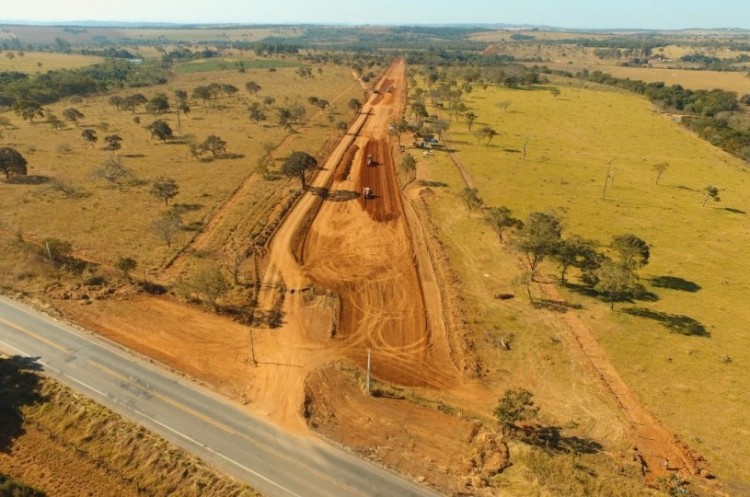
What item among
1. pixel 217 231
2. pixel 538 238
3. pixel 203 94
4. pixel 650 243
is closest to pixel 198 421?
pixel 217 231

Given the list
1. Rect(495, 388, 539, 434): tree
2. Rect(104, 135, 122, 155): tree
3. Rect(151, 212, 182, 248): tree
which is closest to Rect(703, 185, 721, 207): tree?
Rect(495, 388, 539, 434): tree

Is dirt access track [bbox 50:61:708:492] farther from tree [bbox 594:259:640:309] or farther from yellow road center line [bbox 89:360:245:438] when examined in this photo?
tree [bbox 594:259:640:309]

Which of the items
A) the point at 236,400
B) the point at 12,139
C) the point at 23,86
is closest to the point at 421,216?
the point at 236,400

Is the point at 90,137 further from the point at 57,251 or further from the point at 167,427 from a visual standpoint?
the point at 167,427

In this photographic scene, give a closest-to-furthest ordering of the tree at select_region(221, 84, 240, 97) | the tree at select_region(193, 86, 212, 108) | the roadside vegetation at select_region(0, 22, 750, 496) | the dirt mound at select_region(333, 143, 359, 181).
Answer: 1. the roadside vegetation at select_region(0, 22, 750, 496)
2. the dirt mound at select_region(333, 143, 359, 181)
3. the tree at select_region(193, 86, 212, 108)
4. the tree at select_region(221, 84, 240, 97)

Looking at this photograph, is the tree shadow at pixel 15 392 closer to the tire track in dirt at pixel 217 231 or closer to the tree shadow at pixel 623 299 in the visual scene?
the tire track in dirt at pixel 217 231

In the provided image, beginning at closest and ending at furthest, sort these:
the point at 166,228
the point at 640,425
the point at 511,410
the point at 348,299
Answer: the point at 511,410 < the point at 640,425 < the point at 348,299 < the point at 166,228
